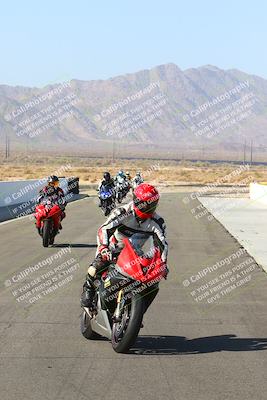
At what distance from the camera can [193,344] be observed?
8898 millimetres

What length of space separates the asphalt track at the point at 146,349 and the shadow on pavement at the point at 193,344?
0.03ft

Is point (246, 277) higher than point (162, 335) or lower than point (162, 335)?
lower

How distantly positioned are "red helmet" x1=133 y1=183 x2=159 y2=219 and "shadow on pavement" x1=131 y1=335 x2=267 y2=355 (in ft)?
4.47

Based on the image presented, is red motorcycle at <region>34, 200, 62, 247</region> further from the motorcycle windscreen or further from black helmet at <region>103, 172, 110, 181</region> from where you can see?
black helmet at <region>103, 172, 110, 181</region>

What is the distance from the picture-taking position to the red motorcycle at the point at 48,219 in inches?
752

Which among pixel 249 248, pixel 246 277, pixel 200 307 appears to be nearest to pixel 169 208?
pixel 249 248

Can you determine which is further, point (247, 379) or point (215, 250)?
point (215, 250)

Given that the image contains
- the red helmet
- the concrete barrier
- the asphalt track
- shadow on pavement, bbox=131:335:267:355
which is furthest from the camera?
the concrete barrier

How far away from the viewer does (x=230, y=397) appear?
6.80 metres

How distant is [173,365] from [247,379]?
0.78 metres

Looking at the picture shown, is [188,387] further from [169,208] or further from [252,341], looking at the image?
[169,208]

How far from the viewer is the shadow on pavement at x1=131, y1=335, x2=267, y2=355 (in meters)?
8.52

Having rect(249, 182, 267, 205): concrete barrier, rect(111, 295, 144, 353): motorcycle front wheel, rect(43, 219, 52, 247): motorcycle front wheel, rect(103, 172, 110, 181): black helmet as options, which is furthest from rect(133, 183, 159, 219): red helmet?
rect(249, 182, 267, 205): concrete barrier

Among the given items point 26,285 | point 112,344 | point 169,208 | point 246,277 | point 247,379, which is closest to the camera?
point 247,379
